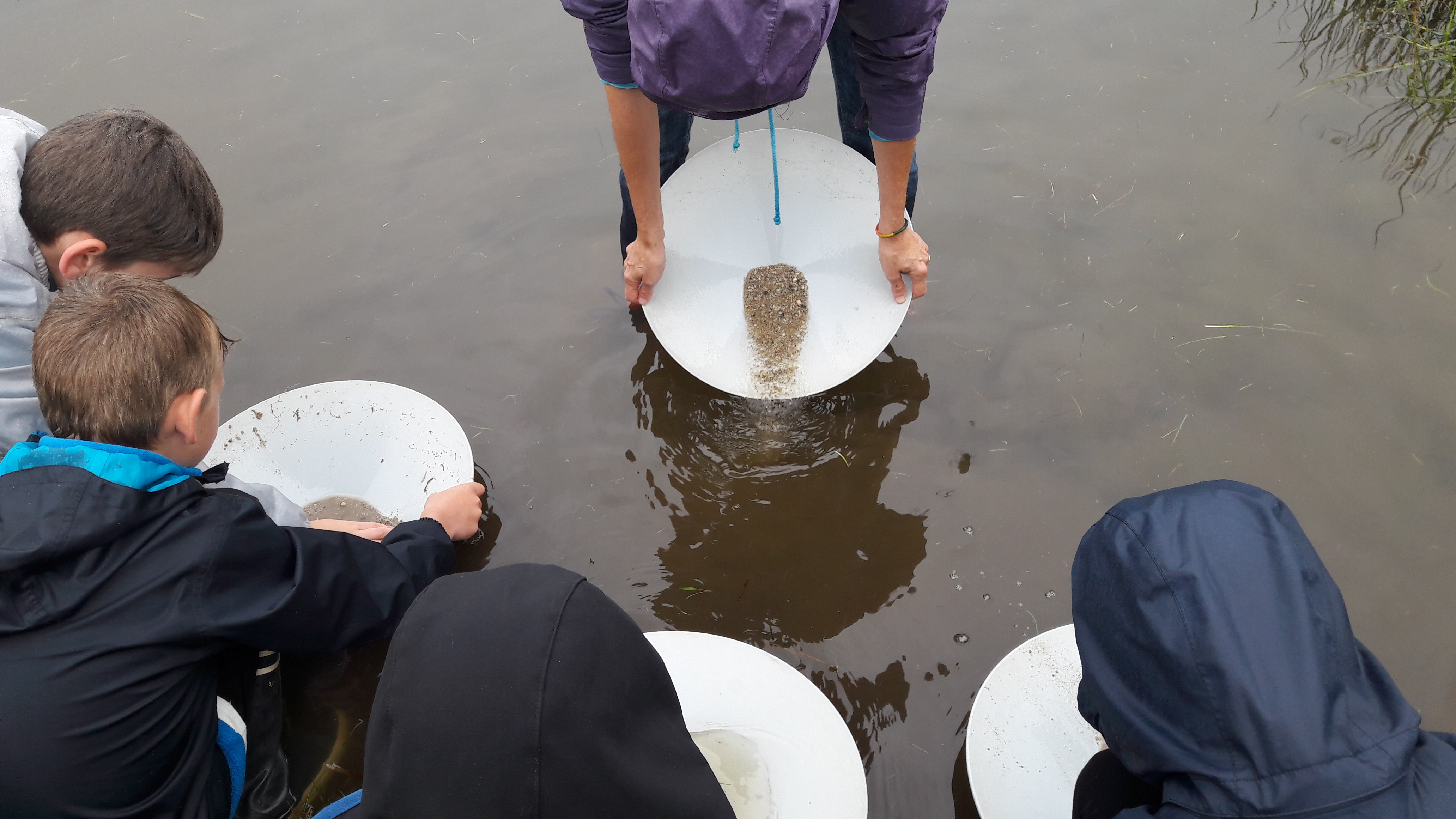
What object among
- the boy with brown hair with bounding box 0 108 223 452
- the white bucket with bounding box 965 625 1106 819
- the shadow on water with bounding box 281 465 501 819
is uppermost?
the boy with brown hair with bounding box 0 108 223 452

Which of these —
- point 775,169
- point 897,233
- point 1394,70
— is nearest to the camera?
point 897,233

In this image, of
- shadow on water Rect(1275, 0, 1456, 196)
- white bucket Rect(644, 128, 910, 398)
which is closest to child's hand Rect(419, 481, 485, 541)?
white bucket Rect(644, 128, 910, 398)

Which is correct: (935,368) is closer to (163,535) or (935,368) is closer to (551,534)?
(551,534)

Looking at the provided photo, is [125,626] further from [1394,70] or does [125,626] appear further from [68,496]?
[1394,70]

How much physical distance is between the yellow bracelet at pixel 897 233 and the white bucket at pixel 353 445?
1098mm

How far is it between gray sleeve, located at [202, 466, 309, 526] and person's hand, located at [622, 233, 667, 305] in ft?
2.79

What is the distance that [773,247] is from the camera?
2260 mm

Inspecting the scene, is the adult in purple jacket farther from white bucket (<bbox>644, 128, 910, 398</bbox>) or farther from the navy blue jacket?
the navy blue jacket

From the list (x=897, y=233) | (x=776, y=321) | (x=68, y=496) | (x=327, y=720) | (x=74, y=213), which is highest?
(x=74, y=213)

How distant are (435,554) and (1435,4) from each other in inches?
159

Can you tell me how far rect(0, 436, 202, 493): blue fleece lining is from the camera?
1280 millimetres

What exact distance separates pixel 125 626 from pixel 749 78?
129 cm

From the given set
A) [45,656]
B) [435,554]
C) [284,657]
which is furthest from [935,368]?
[45,656]

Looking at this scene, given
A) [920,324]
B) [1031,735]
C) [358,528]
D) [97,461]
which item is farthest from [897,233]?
[97,461]
